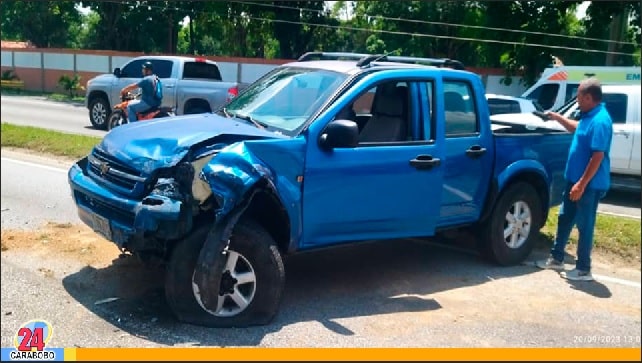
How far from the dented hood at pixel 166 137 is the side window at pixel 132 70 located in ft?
34.1

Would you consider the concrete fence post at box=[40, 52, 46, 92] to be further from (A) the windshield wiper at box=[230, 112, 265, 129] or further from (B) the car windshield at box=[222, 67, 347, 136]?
(A) the windshield wiper at box=[230, 112, 265, 129]

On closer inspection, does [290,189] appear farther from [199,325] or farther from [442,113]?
[442,113]

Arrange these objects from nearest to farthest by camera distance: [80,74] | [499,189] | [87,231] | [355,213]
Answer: [355,213], [499,189], [87,231], [80,74]

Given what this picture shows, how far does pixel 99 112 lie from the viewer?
54.1ft

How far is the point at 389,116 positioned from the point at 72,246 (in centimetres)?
325

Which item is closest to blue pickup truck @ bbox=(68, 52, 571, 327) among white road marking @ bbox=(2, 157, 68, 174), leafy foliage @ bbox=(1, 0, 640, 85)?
leafy foliage @ bbox=(1, 0, 640, 85)

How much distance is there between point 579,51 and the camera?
10.9m

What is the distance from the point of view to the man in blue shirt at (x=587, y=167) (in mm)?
5359

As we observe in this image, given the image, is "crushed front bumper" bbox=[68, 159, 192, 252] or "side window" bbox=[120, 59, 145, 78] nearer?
"crushed front bumper" bbox=[68, 159, 192, 252]

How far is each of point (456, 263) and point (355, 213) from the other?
1.81 m

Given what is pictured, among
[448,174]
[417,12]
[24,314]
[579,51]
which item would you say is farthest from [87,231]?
[579,51]

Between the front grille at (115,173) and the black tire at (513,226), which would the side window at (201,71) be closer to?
the front grille at (115,173)
